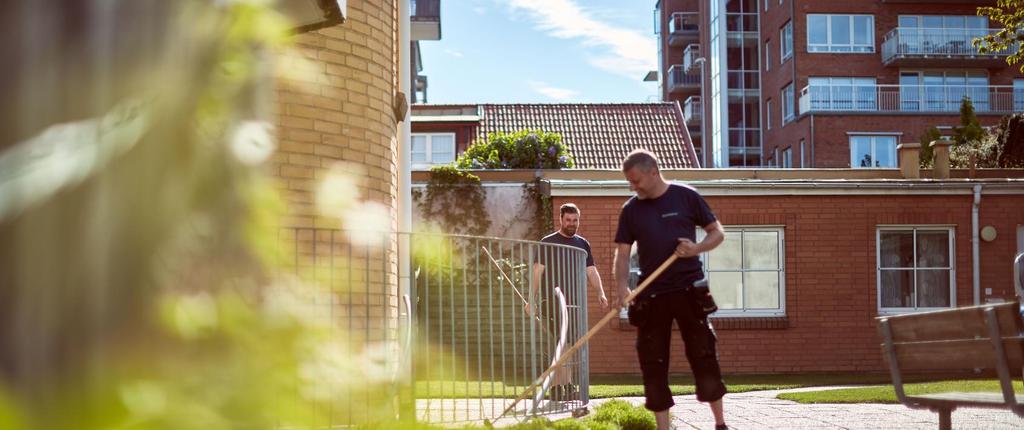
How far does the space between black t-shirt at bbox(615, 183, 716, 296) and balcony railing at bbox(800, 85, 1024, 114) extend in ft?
114

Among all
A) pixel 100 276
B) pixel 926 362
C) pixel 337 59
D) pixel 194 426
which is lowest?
pixel 926 362

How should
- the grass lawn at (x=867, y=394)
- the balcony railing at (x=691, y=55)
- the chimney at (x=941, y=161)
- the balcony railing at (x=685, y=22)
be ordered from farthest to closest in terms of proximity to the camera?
1. the balcony railing at (x=685, y=22)
2. the balcony railing at (x=691, y=55)
3. the chimney at (x=941, y=161)
4. the grass lawn at (x=867, y=394)

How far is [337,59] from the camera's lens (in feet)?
28.4

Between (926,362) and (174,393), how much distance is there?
625cm

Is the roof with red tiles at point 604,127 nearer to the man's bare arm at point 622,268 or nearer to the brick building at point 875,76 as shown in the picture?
the brick building at point 875,76

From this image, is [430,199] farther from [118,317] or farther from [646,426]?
[118,317]

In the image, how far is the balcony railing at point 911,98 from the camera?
40750 mm

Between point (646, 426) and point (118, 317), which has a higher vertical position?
point (118, 317)

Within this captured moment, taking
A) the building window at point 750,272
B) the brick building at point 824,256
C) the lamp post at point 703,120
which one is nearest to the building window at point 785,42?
the lamp post at point 703,120

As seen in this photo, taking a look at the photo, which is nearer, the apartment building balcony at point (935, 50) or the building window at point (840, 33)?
the apartment building balcony at point (935, 50)

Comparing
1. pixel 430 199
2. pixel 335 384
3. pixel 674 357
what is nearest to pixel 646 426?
pixel 335 384

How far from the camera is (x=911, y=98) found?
41219 mm

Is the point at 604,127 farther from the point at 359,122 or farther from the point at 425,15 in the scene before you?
the point at 359,122

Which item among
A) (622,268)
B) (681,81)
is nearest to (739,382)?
(622,268)
